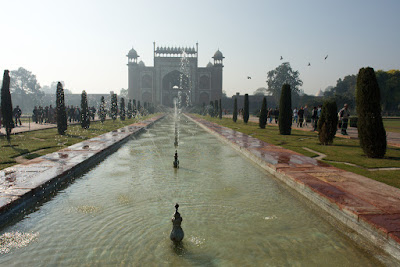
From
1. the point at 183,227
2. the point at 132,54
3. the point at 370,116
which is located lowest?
the point at 183,227

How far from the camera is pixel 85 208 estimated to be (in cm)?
334

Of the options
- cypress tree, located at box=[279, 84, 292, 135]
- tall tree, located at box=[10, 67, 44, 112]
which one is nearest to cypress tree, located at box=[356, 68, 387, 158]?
cypress tree, located at box=[279, 84, 292, 135]

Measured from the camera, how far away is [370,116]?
20.9 ft

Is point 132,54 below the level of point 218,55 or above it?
below

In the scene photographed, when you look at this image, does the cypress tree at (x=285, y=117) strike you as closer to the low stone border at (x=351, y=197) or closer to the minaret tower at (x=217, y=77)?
the low stone border at (x=351, y=197)

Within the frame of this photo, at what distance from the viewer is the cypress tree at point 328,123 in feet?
26.6

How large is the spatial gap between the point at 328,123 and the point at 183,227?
6.55 metres

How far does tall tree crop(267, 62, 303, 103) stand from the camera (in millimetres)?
55312

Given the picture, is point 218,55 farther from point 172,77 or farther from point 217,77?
point 172,77

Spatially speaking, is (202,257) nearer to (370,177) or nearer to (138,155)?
(370,177)

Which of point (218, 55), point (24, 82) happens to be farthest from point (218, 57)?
point (24, 82)

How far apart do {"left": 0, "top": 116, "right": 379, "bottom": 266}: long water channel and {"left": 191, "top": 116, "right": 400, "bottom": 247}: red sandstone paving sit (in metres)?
0.26

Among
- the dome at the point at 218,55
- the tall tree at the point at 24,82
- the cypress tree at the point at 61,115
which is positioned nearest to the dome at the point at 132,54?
the dome at the point at 218,55

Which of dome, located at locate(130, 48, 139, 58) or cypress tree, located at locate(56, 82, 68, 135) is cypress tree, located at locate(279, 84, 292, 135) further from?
dome, located at locate(130, 48, 139, 58)
